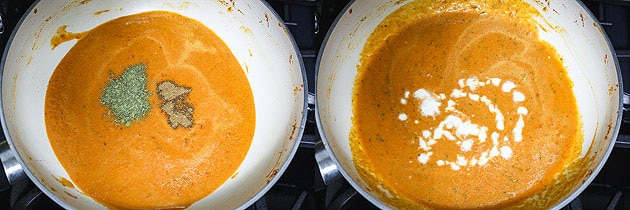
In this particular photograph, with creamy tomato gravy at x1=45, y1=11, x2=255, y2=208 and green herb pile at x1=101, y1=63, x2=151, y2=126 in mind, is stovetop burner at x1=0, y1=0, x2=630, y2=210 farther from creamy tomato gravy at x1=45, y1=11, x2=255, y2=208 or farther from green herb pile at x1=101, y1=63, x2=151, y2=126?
green herb pile at x1=101, y1=63, x2=151, y2=126

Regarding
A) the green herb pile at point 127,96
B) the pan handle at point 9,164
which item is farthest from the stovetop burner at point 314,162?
the green herb pile at point 127,96

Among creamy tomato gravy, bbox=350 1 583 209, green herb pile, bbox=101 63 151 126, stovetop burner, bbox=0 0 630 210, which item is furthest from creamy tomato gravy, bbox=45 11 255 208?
creamy tomato gravy, bbox=350 1 583 209

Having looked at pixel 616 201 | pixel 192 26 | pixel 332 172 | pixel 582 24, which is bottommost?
pixel 616 201

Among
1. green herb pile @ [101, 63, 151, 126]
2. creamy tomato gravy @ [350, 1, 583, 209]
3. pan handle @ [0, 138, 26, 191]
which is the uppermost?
green herb pile @ [101, 63, 151, 126]

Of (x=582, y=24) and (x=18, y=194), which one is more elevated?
(x=582, y=24)

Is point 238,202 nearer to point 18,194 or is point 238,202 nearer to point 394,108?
point 394,108

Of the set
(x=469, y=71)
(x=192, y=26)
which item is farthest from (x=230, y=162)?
(x=469, y=71)

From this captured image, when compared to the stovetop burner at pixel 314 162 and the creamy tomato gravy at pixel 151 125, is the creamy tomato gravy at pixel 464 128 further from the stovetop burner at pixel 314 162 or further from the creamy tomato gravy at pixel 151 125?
the creamy tomato gravy at pixel 151 125
